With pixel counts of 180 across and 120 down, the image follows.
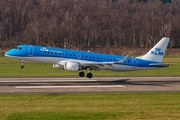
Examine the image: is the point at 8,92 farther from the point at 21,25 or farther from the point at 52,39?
the point at 21,25

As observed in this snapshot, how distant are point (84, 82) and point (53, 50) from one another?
5438 mm

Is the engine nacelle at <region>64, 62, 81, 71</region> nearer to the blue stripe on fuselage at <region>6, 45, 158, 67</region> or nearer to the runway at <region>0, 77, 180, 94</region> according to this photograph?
the blue stripe on fuselage at <region>6, 45, 158, 67</region>

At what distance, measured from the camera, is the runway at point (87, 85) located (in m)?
48.5

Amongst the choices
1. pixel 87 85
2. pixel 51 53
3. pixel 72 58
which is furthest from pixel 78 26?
pixel 87 85

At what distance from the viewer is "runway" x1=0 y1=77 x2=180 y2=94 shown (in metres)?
48.5

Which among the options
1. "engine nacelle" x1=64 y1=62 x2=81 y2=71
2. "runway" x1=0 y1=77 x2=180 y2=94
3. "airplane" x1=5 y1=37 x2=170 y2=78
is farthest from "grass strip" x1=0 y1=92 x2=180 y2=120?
"airplane" x1=5 y1=37 x2=170 y2=78

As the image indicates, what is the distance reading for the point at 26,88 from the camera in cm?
4934

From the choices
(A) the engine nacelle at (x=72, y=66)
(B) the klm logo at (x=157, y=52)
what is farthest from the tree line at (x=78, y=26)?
(A) the engine nacelle at (x=72, y=66)

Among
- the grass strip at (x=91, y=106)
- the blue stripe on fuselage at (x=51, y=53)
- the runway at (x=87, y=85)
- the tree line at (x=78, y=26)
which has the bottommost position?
the grass strip at (x=91, y=106)

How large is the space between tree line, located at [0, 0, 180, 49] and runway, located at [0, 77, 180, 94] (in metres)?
71.1

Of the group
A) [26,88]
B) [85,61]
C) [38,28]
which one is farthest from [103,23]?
[26,88]

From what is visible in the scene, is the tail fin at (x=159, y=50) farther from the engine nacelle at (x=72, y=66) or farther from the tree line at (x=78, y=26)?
the tree line at (x=78, y=26)

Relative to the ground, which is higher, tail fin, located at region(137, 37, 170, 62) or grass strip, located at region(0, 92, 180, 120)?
tail fin, located at region(137, 37, 170, 62)

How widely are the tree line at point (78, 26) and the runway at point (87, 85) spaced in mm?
71142
